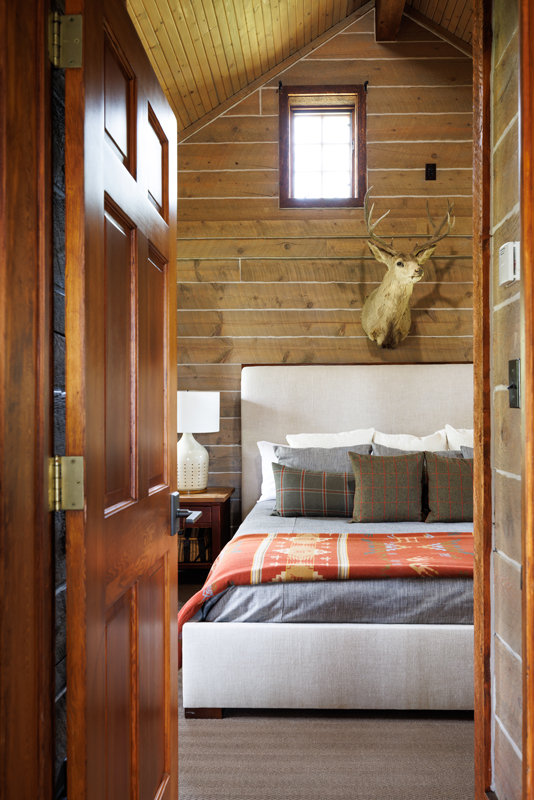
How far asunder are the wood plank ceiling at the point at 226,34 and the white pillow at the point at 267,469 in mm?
2371

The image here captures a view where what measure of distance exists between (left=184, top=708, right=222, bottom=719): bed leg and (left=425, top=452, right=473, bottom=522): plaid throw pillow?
1.56 meters

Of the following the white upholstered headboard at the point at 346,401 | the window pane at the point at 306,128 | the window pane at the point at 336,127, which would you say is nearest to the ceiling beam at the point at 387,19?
the window pane at the point at 336,127

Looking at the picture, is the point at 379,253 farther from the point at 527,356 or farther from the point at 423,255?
the point at 527,356

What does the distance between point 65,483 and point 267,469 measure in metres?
3.19

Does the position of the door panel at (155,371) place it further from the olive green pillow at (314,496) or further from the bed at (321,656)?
the olive green pillow at (314,496)

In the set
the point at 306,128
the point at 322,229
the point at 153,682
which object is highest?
the point at 306,128

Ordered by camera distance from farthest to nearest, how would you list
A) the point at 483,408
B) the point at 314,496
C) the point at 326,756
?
the point at 314,496
the point at 326,756
the point at 483,408

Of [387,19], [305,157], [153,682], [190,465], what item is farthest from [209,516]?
[387,19]

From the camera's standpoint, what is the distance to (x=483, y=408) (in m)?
1.51

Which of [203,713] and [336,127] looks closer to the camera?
[203,713]

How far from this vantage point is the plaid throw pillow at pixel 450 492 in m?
3.37

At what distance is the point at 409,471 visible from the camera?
346cm

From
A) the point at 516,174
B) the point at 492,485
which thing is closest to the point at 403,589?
the point at 492,485

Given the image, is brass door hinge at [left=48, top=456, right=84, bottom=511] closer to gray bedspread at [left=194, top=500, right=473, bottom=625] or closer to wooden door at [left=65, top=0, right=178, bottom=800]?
wooden door at [left=65, top=0, right=178, bottom=800]
